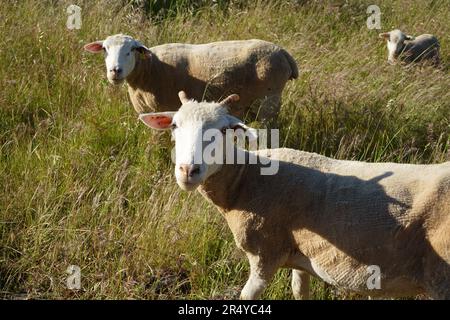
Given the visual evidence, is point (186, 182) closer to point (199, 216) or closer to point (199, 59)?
point (199, 216)

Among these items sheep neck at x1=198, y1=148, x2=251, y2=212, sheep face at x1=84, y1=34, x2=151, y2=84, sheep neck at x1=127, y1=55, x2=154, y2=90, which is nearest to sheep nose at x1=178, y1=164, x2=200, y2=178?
sheep neck at x1=198, y1=148, x2=251, y2=212

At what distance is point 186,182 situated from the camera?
9.51ft

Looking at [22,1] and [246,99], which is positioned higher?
[22,1]

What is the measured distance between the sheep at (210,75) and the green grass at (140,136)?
24 centimetres

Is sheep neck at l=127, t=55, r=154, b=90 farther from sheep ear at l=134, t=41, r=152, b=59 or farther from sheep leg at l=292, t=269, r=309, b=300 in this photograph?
sheep leg at l=292, t=269, r=309, b=300

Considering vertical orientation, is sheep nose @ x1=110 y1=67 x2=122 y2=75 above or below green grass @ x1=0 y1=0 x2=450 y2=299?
above

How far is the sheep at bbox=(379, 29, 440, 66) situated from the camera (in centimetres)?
768

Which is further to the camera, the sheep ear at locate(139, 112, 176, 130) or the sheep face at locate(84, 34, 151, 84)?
the sheep face at locate(84, 34, 151, 84)

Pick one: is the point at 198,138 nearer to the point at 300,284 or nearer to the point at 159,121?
the point at 159,121

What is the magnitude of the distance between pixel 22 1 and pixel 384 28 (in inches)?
187

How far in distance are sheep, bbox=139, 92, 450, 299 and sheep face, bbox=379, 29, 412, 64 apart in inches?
176

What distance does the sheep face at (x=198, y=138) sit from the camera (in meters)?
2.92

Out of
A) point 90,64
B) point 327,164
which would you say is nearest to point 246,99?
point 90,64

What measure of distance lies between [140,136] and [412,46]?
4349 millimetres
